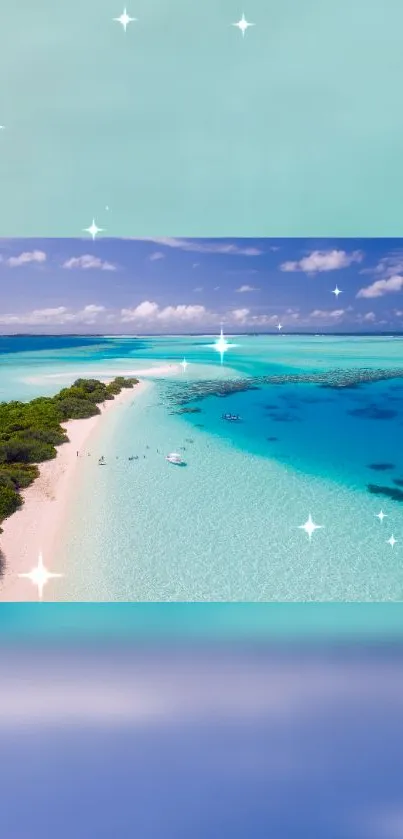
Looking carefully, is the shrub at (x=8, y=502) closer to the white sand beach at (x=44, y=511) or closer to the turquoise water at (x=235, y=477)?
the white sand beach at (x=44, y=511)

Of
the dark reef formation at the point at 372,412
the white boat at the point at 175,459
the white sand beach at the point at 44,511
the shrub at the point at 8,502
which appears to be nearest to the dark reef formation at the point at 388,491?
the dark reef formation at the point at 372,412

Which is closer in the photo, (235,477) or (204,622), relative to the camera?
(204,622)

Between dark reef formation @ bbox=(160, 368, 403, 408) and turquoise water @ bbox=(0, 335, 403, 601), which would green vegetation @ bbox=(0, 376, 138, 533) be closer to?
turquoise water @ bbox=(0, 335, 403, 601)

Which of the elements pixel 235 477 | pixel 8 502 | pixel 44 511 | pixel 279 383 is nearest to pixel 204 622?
pixel 235 477

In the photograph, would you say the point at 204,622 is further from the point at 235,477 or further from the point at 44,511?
the point at 44,511
